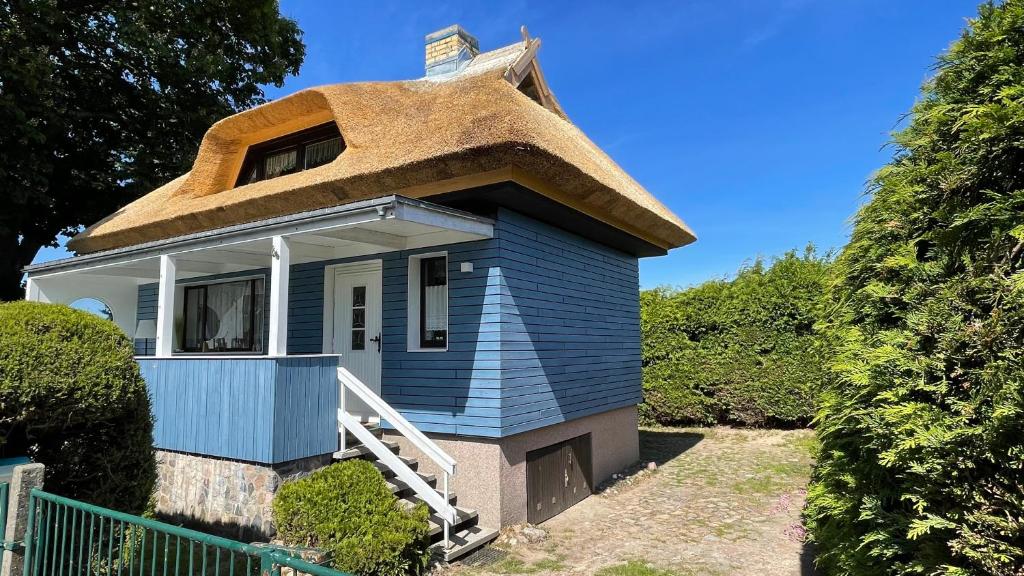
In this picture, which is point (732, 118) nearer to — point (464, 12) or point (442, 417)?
point (464, 12)

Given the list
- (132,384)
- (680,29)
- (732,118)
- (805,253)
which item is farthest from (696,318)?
(132,384)

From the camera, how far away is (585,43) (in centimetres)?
1320

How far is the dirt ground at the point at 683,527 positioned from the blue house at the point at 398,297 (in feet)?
1.56

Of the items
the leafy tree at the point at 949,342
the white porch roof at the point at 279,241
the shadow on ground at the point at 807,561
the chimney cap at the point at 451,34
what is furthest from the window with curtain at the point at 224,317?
the leafy tree at the point at 949,342

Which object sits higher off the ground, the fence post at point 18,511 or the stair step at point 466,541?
the fence post at point 18,511

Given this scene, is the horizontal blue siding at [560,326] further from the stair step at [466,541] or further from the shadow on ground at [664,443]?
the shadow on ground at [664,443]

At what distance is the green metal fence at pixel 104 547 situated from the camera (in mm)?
2312

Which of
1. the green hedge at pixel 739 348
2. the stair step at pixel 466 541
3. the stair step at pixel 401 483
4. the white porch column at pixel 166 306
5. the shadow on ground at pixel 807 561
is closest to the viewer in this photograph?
the shadow on ground at pixel 807 561

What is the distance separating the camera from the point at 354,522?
4.95m

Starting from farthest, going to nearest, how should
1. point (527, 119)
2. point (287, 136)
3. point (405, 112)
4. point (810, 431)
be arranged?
point (810, 431) → point (287, 136) → point (405, 112) → point (527, 119)

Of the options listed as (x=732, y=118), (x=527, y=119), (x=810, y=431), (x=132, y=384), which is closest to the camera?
(x=132, y=384)

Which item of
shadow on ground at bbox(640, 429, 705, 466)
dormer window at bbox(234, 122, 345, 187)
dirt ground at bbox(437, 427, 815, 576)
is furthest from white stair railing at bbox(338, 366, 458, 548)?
shadow on ground at bbox(640, 429, 705, 466)

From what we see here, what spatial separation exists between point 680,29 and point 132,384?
459 inches

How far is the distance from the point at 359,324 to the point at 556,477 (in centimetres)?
367
